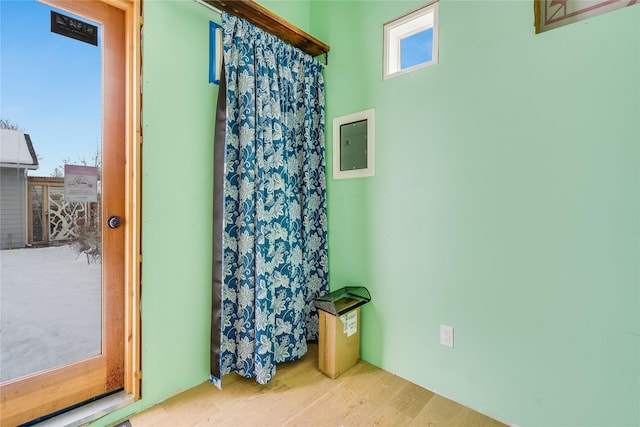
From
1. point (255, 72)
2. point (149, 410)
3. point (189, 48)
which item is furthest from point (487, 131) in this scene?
point (149, 410)

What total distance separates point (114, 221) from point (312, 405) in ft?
4.69

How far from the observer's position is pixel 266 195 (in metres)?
1.85

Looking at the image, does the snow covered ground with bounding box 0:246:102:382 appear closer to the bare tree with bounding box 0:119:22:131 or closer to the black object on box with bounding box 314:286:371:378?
the bare tree with bounding box 0:119:22:131

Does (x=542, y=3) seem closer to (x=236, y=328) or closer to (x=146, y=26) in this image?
(x=146, y=26)

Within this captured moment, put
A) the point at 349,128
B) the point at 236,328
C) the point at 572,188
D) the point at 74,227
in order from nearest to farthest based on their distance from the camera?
the point at 572,188, the point at 74,227, the point at 236,328, the point at 349,128

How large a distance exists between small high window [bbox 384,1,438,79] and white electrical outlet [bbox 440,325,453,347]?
5.00 ft

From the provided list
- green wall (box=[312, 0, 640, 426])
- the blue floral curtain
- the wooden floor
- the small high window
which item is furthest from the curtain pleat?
the small high window

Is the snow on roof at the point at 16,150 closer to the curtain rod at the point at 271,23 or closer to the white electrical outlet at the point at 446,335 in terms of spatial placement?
the curtain rod at the point at 271,23

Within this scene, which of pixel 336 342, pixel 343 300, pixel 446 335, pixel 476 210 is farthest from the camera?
pixel 343 300

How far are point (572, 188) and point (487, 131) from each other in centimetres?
46

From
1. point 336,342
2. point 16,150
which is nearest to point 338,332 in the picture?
point 336,342

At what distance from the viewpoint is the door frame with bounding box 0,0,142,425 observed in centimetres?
147

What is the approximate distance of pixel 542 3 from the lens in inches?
54.3

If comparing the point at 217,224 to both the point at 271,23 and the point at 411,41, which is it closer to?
the point at 271,23
